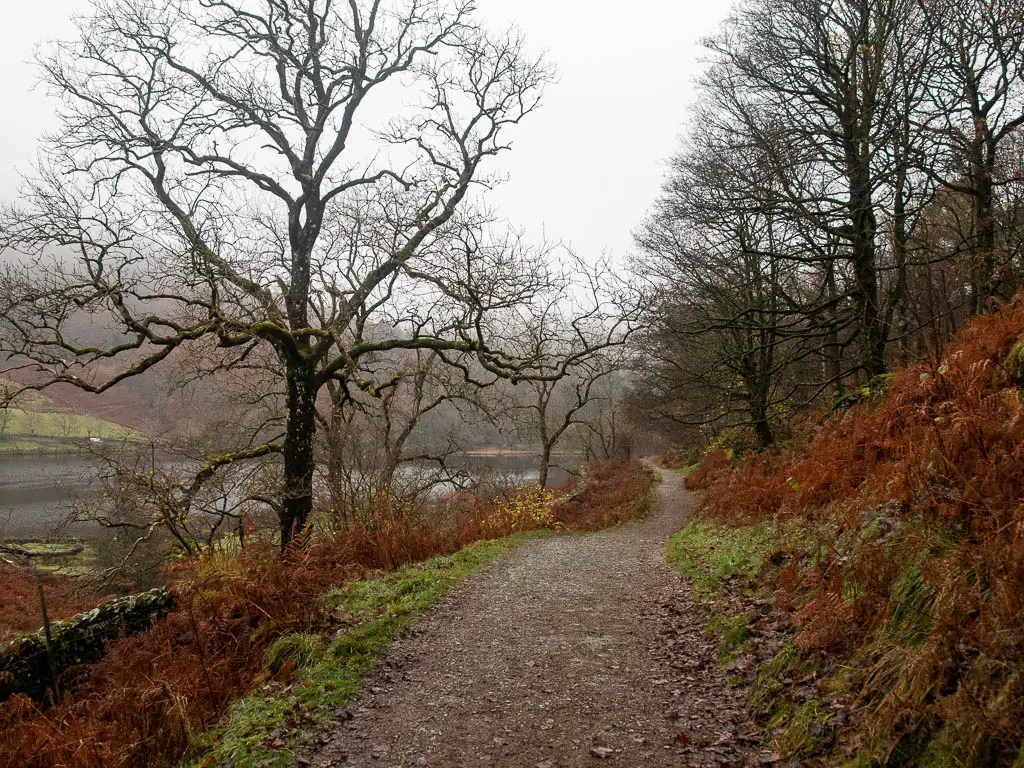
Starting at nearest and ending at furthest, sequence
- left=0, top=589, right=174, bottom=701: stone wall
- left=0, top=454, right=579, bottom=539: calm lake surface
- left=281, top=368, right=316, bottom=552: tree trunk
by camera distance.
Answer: left=0, top=589, right=174, bottom=701: stone wall < left=281, top=368, right=316, bottom=552: tree trunk < left=0, top=454, right=579, bottom=539: calm lake surface

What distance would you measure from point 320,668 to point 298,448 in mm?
7335

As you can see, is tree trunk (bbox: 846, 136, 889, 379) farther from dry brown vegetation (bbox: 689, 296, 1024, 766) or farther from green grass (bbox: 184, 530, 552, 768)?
green grass (bbox: 184, 530, 552, 768)

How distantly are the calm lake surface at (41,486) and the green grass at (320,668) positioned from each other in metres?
7.51

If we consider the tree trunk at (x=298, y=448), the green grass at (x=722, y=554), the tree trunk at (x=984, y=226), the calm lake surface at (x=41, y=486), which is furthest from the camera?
the calm lake surface at (x=41, y=486)

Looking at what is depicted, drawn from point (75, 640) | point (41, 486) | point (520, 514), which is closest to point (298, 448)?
Result: point (75, 640)

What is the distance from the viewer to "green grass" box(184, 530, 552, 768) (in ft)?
Answer: 13.2

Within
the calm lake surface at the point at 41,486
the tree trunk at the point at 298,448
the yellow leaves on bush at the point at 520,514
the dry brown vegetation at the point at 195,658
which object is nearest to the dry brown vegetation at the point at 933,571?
the dry brown vegetation at the point at 195,658

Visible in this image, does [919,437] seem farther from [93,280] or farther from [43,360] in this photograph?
[43,360]

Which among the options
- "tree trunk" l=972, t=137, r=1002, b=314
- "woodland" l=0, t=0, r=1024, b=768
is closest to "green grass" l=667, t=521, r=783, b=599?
"woodland" l=0, t=0, r=1024, b=768

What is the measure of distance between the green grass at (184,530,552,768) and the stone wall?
2.88m

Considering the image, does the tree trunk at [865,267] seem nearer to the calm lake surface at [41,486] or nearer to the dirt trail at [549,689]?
the dirt trail at [549,689]

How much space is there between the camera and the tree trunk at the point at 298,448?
1155cm

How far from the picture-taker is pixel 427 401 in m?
21.2

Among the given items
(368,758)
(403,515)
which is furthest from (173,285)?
(368,758)
